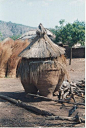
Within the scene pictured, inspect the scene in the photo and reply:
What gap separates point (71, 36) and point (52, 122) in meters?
15.0

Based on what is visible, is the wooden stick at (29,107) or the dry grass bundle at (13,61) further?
the dry grass bundle at (13,61)

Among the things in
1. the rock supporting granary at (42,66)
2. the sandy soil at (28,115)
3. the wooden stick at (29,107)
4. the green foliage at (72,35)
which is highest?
the green foliage at (72,35)

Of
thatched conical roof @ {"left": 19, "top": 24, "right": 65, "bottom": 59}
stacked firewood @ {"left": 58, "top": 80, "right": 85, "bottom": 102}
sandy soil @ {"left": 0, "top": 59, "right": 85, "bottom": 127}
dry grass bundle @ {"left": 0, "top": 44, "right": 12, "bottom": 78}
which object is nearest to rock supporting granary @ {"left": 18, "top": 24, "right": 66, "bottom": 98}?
thatched conical roof @ {"left": 19, "top": 24, "right": 65, "bottom": 59}

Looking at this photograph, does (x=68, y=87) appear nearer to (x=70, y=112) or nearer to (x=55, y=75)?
(x=55, y=75)

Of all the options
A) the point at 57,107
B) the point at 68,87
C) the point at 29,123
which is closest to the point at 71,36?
the point at 68,87

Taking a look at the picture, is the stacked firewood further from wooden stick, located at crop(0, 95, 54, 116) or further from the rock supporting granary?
wooden stick, located at crop(0, 95, 54, 116)

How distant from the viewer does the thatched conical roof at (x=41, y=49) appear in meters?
5.79

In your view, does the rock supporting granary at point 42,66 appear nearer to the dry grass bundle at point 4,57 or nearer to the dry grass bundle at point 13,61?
the dry grass bundle at point 13,61

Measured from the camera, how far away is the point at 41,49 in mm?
5902

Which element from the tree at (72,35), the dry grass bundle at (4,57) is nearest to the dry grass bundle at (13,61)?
the dry grass bundle at (4,57)

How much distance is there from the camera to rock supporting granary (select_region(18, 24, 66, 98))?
580 cm

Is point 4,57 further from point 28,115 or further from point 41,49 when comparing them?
point 28,115

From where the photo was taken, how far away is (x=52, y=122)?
4402 millimetres

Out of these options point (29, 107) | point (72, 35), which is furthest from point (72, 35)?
point (29, 107)
